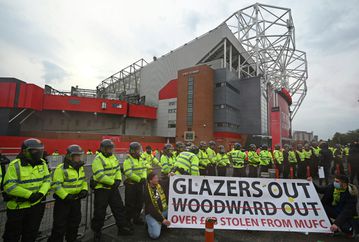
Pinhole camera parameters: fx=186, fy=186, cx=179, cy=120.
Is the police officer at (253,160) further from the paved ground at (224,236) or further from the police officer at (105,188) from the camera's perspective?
the police officer at (105,188)

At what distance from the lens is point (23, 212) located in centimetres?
304

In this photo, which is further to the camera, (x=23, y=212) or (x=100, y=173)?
(x=100, y=173)

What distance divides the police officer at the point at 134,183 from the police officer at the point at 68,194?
108 centimetres

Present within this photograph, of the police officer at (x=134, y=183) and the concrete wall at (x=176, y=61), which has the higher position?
the concrete wall at (x=176, y=61)

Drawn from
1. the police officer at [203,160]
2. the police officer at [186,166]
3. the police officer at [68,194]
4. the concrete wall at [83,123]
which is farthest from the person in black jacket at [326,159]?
the concrete wall at [83,123]

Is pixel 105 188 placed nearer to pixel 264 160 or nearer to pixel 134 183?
pixel 134 183

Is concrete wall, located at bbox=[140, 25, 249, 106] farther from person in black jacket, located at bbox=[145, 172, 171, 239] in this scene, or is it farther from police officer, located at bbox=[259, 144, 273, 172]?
person in black jacket, located at bbox=[145, 172, 171, 239]

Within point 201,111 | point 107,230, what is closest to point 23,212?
point 107,230

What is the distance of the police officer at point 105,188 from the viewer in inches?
152

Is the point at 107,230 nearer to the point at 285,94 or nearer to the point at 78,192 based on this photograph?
the point at 78,192

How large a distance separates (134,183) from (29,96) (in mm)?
26313

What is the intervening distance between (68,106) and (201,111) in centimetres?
2152

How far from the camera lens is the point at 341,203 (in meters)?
4.29

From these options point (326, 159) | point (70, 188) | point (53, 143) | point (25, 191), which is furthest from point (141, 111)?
point (25, 191)
